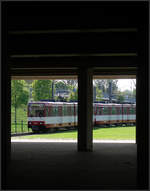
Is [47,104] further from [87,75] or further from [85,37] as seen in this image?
[85,37]

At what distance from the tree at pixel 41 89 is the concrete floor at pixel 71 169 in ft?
63.7

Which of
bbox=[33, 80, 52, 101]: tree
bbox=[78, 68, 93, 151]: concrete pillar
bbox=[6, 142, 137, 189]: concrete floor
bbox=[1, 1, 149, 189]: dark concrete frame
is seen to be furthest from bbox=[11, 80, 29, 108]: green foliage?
bbox=[78, 68, 93, 151]: concrete pillar

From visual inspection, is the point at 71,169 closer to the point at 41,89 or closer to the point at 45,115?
the point at 45,115

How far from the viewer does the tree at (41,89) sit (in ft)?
115

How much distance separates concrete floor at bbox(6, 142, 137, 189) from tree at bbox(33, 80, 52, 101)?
19418 millimetres

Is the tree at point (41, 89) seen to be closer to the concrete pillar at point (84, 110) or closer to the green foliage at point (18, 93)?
the green foliage at point (18, 93)

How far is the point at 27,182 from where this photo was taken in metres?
9.18

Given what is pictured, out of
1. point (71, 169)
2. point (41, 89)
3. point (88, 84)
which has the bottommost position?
point (71, 169)

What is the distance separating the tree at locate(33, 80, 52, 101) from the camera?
35.2 metres

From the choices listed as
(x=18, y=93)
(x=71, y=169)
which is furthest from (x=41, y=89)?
(x=71, y=169)

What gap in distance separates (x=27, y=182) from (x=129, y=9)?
6261 mm

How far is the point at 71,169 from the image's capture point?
11.1 m

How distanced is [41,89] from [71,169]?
81.9ft
